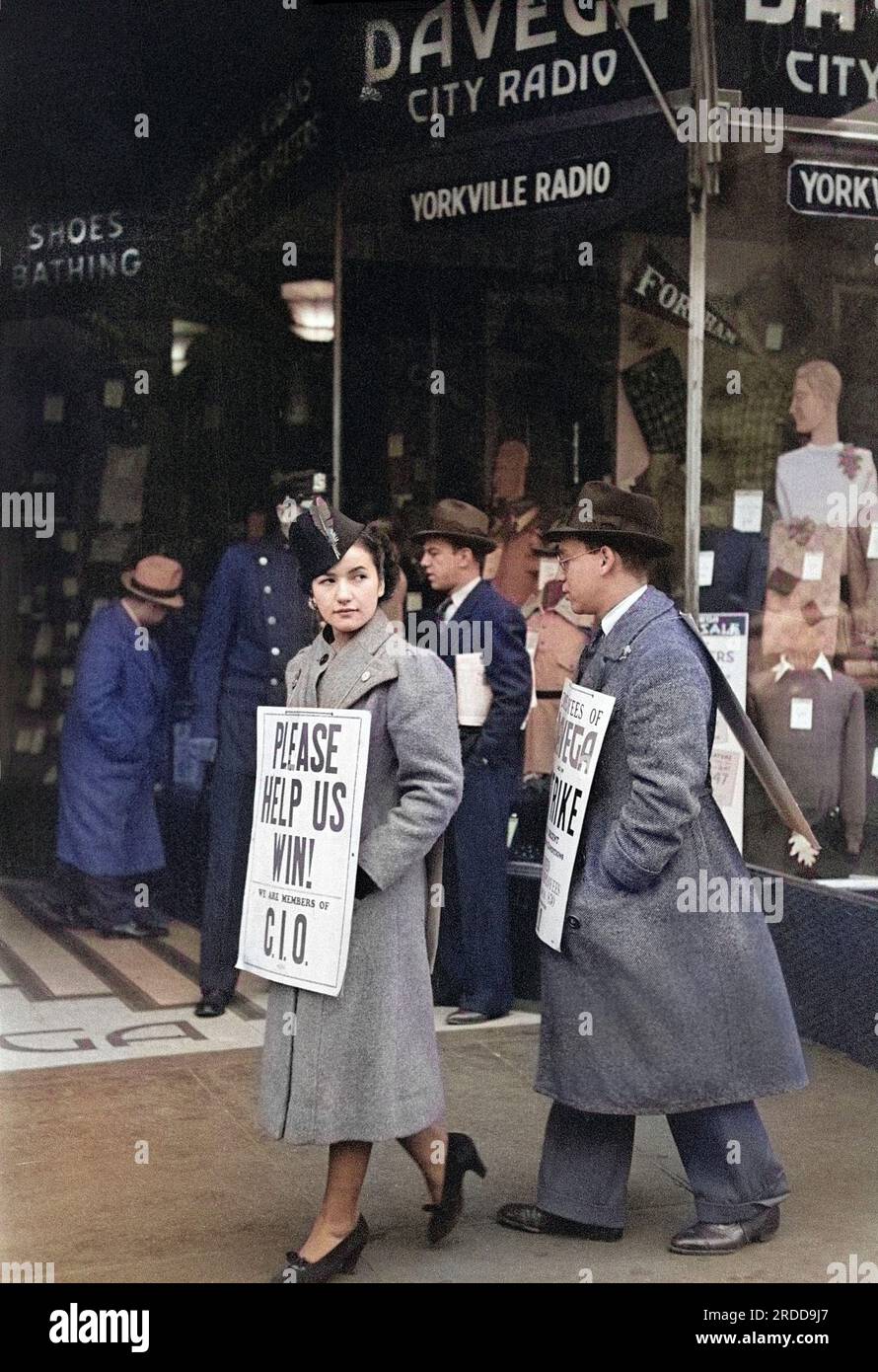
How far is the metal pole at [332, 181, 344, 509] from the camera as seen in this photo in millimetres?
7602

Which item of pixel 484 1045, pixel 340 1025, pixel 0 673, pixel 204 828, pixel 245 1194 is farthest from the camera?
pixel 0 673

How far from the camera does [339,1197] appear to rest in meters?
4.43

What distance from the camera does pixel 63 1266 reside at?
459 cm

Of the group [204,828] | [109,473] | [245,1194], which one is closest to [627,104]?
[109,473]

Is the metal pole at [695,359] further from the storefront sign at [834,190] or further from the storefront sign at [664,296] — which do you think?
the storefront sign at [834,190]

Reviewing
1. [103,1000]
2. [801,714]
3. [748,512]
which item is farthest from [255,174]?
[103,1000]

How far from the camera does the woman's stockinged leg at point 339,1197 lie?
4.42 meters

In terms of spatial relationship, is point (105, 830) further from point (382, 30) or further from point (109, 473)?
point (382, 30)

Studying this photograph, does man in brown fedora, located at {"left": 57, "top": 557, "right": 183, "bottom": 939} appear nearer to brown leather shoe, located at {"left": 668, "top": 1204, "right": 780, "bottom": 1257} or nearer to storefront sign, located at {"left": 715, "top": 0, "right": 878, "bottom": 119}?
storefront sign, located at {"left": 715, "top": 0, "right": 878, "bottom": 119}

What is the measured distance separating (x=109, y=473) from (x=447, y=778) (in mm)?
4608

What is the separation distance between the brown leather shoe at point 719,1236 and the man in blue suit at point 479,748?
232 centimetres

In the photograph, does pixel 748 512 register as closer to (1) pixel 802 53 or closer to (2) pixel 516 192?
(2) pixel 516 192

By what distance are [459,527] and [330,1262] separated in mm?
3369

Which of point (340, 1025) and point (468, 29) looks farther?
point (468, 29)
